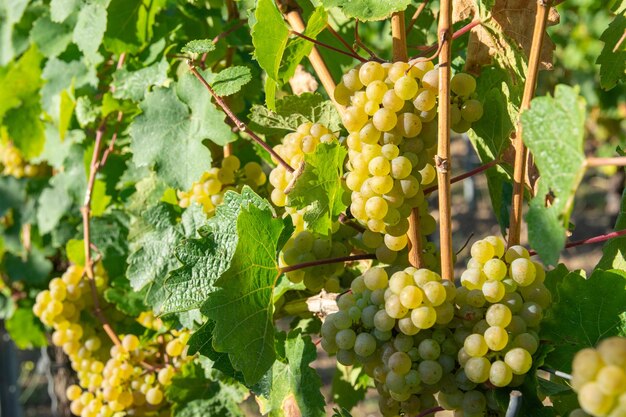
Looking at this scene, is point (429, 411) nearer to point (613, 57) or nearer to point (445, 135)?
point (445, 135)

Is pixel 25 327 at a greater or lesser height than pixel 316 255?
lesser

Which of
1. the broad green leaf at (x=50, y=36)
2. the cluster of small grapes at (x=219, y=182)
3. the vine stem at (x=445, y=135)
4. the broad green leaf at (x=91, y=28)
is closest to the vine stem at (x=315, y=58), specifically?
the vine stem at (x=445, y=135)

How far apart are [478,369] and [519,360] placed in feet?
0.15

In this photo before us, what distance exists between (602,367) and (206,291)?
617 mm

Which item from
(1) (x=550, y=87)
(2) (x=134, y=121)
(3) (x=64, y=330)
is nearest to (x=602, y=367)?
(2) (x=134, y=121)

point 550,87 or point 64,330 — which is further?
point 550,87

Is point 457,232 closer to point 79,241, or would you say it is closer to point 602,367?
point 79,241

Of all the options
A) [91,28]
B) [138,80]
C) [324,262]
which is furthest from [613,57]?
[91,28]

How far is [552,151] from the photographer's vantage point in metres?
0.72

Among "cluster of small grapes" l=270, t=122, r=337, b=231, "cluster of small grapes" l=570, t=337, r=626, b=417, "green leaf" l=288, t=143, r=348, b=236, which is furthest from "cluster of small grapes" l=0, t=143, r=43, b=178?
"cluster of small grapes" l=570, t=337, r=626, b=417

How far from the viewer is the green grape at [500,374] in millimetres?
850

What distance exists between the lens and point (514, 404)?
81cm

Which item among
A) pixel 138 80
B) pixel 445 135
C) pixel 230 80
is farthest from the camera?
pixel 138 80

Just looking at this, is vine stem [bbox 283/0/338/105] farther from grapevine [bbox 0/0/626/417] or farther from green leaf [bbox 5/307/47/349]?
green leaf [bbox 5/307/47/349]
